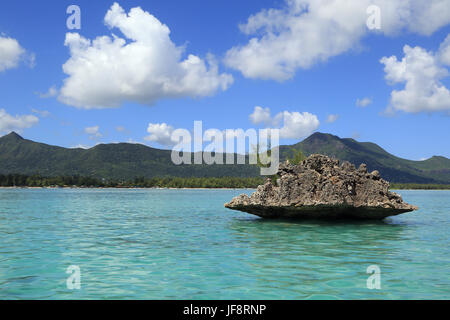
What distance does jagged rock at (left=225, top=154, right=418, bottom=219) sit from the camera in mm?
22781

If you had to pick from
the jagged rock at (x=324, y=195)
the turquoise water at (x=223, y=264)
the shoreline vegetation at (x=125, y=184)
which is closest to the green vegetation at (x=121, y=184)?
the shoreline vegetation at (x=125, y=184)

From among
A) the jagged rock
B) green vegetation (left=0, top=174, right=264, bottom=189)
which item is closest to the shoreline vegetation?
green vegetation (left=0, top=174, right=264, bottom=189)

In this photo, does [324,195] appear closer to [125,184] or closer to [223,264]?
[223,264]

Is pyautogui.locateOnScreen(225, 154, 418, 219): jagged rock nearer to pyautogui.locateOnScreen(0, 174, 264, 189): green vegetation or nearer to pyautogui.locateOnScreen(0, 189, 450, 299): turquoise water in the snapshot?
pyautogui.locateOnScreen(0, 189, 450, 299): turquoise water

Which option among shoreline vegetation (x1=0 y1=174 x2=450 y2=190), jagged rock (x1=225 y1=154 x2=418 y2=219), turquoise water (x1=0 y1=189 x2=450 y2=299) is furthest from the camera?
shoreline vegetation (x1=0 y1=174 x2=450 y2=190)

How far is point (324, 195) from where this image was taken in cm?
2259

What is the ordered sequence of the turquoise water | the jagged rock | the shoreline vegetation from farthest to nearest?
the shoreline vegetation → the jagged rock → the turquoise water

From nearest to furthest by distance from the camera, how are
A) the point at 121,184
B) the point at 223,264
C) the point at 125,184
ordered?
the point at 223,264 → the point at 125,184 → the point at 121,184

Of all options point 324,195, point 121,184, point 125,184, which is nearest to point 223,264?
point 324,195

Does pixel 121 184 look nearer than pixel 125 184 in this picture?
No

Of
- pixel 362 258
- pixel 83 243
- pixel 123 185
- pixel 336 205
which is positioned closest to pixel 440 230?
pixel 336 205
